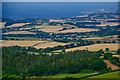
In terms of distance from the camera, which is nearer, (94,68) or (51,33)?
(94,68)

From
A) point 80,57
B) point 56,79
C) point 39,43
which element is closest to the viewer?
point 56,79

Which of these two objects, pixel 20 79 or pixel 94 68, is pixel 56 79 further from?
pixel 94 68

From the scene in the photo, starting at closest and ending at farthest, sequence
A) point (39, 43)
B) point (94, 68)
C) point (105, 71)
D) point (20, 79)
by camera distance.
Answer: point (20, 79), point (105, 71), point (94, 68), point (39, 43)

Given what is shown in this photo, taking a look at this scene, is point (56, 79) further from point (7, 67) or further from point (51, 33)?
point (51, 33)

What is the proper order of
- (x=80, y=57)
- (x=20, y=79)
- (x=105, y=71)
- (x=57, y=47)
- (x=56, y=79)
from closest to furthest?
(x=20, y=79), (x=56, y=79), (x=105, y=71), (x=80, y=57), (x=57, y=47)

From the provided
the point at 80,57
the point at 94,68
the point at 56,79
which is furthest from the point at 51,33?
the point at 56,79

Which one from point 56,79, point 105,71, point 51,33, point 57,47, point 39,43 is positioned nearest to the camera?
point 56,79

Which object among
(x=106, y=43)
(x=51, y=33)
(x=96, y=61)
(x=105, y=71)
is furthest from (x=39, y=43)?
(x=105, y=71)

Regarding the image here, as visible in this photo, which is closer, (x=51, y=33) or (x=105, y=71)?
(x=105, y=71)
